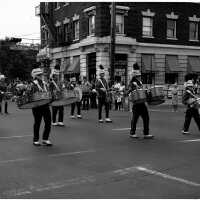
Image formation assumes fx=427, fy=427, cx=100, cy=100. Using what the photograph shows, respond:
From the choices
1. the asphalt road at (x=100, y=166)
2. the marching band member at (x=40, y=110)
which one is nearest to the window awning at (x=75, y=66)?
the asphalt road at (x=100, y=166)

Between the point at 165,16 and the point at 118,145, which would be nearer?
the point at 118,145

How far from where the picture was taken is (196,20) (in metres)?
35.7

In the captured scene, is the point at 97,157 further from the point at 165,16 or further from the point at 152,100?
the point at 165,16

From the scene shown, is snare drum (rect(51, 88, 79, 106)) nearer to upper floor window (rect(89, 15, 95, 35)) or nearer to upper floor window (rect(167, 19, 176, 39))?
upper floor window (rect(89, 15, 95, 35))

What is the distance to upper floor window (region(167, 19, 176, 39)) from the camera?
113 feet

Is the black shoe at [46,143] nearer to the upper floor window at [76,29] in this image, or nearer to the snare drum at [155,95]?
the snare drum at [155,95]

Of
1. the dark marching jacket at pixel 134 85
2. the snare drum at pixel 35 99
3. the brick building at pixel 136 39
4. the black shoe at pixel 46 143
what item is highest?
the brick building at pixel 136 39

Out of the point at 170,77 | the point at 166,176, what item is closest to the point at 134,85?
the point at 166,176

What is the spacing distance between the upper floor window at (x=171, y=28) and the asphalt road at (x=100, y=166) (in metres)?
23.6

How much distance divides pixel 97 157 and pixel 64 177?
5.68ft

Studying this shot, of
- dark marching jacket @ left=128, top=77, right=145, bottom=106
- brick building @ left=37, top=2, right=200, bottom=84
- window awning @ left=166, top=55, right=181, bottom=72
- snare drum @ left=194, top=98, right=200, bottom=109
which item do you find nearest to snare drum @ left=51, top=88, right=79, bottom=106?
dark marching jacket @ left=128, top=77, right=145, bottom=106

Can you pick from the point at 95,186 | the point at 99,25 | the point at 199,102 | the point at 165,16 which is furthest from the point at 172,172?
the point at 165,16

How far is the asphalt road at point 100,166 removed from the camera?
19.4 feet

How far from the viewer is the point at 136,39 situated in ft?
108
